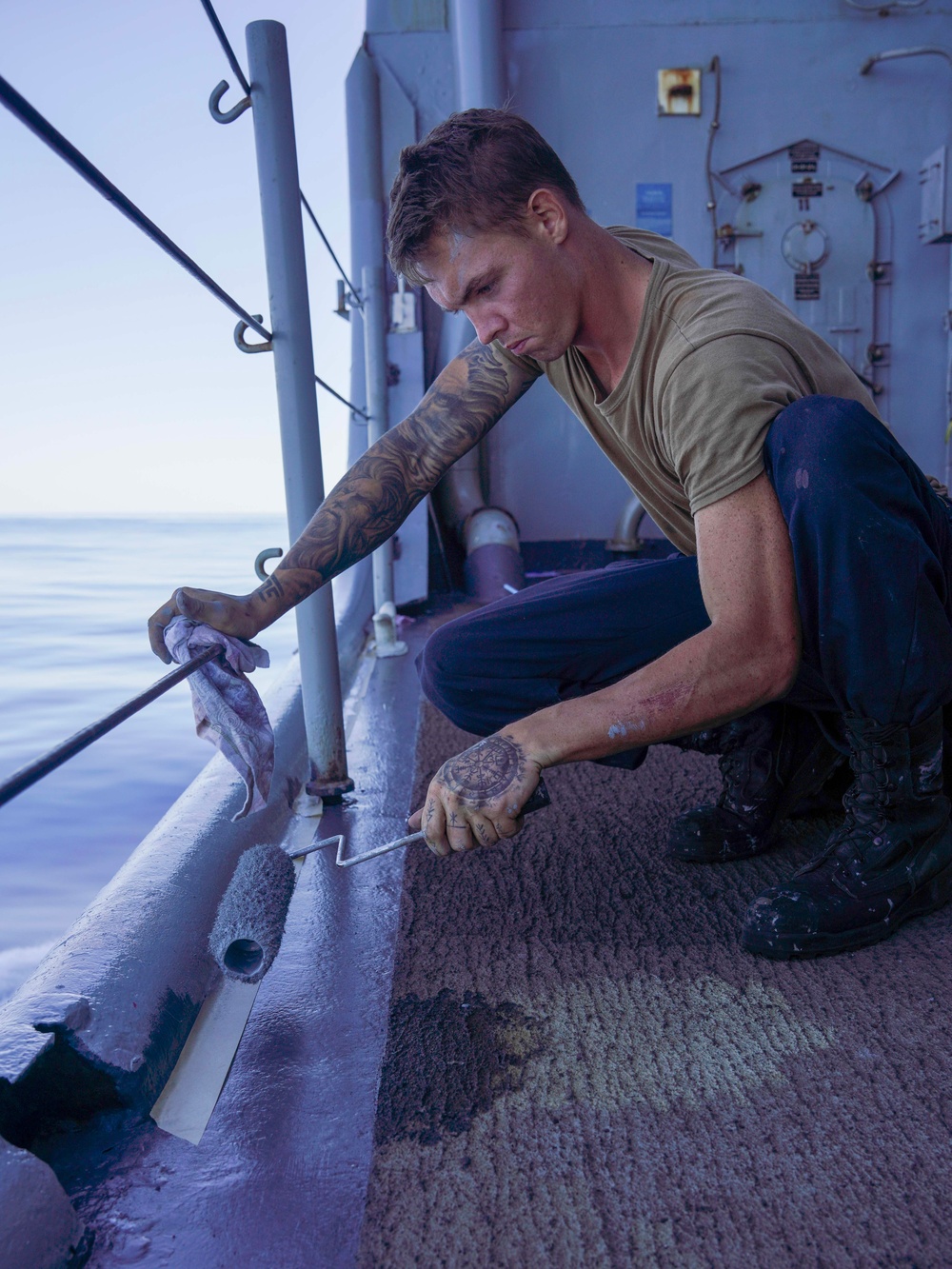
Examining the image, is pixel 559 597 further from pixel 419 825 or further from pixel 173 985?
pixel 173 985

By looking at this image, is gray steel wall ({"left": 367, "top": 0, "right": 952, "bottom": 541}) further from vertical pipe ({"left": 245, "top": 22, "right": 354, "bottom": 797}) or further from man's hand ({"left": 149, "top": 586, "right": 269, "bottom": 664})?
man's hand ({"left": 149, "top": 586, "right": 269, "bottom": 664})

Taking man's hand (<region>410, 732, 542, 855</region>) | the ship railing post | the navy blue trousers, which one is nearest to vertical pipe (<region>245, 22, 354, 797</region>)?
man's hand (<region>410, 732, 542, 855</region>)

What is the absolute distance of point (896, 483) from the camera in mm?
979

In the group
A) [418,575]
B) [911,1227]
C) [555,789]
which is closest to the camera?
[911,1227]

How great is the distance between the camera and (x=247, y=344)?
4.38 feet

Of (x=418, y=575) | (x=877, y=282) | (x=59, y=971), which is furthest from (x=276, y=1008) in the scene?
(x=877, y=282)

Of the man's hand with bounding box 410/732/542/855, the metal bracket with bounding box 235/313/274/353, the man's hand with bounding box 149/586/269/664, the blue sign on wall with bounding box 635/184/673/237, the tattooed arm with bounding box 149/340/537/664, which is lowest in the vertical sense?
the man's hand with bounding box 410/732/542/855

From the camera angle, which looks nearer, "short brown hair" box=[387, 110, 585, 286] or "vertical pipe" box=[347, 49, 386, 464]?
"short brown hair" box=[387, 110, 585, 286]

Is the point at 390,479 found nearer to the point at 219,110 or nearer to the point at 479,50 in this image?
the point at 219,110

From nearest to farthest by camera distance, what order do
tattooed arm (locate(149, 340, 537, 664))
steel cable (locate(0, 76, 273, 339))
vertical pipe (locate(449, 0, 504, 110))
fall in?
1. steel cable (locate(0, 76, 273, 339))
2. tattooed arm (locate(149, 340, 537, 664))
3. vertical pipe (locate(449, 0, 504, 110))

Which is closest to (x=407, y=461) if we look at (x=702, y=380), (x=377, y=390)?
(x=702, y=380)

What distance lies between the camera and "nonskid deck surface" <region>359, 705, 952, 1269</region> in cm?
66

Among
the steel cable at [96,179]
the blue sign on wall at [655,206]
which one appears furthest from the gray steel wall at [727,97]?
the steel cable at [96,179]

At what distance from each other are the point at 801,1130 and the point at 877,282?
143 inches
